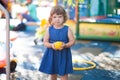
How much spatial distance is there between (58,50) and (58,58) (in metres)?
0.09

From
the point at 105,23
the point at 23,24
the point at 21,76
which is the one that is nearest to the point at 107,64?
the point at 21,76

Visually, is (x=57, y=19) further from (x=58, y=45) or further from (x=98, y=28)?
(x=98, y=28)

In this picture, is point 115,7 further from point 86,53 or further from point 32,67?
point 32,67

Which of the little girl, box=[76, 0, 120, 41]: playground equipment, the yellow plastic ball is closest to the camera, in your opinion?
the yellow plastic ball

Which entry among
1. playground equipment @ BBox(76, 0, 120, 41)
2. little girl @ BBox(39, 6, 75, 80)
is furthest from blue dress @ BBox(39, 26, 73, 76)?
playground equipment @ BBox(76, 0, 120, 41)

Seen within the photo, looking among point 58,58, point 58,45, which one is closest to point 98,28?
point 58,58

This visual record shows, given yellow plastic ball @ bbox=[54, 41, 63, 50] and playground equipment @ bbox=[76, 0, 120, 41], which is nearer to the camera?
yellow plastic ball @ bbox=[54, 41, 63, 50]

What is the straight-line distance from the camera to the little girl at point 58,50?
285cm

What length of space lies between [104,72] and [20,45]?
2552 millimetres

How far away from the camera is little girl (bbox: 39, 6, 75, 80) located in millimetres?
2846

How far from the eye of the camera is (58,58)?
113 inches

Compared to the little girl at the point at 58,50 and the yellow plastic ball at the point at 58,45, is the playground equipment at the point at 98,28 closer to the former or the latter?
the little girl at the point at 58,50

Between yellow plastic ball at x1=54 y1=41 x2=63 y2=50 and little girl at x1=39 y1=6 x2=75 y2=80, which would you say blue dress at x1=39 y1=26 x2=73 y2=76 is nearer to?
little girl at x1=39 y1=6 x2=75 y2=80

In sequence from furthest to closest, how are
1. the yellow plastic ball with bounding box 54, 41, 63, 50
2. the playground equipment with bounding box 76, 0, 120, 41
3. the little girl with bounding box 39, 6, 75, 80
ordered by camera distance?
the playground equipment with bounding box 76, 0, 120, 41 < the little girl with bounding box 39, 6, 75, 80 < the yellow plastic ball with bounding box 54, 41, 63, 50
